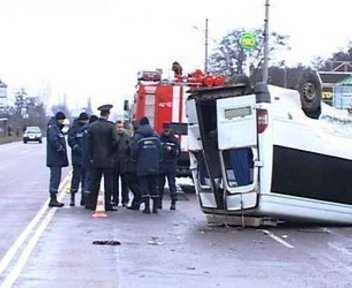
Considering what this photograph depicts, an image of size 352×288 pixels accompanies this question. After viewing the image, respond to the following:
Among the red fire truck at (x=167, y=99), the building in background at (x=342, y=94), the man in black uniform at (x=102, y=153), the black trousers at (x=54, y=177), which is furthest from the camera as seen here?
the building in background at (x=342, y=94)

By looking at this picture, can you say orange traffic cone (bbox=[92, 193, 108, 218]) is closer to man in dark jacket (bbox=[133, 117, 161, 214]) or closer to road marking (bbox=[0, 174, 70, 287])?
man in dark jacket (bbox=[133, 117, 161, 214])

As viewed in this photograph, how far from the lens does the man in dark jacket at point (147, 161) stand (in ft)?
56.3

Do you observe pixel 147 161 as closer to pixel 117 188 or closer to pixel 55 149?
pixel 117 188

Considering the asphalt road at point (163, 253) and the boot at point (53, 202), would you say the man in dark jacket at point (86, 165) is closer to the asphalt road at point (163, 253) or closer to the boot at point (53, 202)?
the asphalt road at point (163, 253)

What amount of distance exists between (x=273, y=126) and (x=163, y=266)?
4327 mm

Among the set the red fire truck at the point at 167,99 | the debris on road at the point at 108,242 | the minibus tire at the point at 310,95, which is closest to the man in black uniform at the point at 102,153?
the minibus tire at the point at 310,95

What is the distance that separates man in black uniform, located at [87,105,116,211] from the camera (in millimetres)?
17422

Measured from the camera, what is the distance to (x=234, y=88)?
14.7 meters

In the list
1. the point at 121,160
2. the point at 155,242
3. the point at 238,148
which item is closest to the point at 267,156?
the point at 238,148

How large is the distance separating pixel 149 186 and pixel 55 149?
2.02 m

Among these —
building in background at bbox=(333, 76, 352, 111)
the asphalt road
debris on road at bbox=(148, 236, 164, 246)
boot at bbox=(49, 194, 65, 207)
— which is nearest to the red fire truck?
boot at bbox=(49, 194, 65, 207)

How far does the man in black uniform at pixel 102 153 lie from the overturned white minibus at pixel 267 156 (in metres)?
2.18

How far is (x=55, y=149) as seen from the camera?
1795 cm

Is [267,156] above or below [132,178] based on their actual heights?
above
